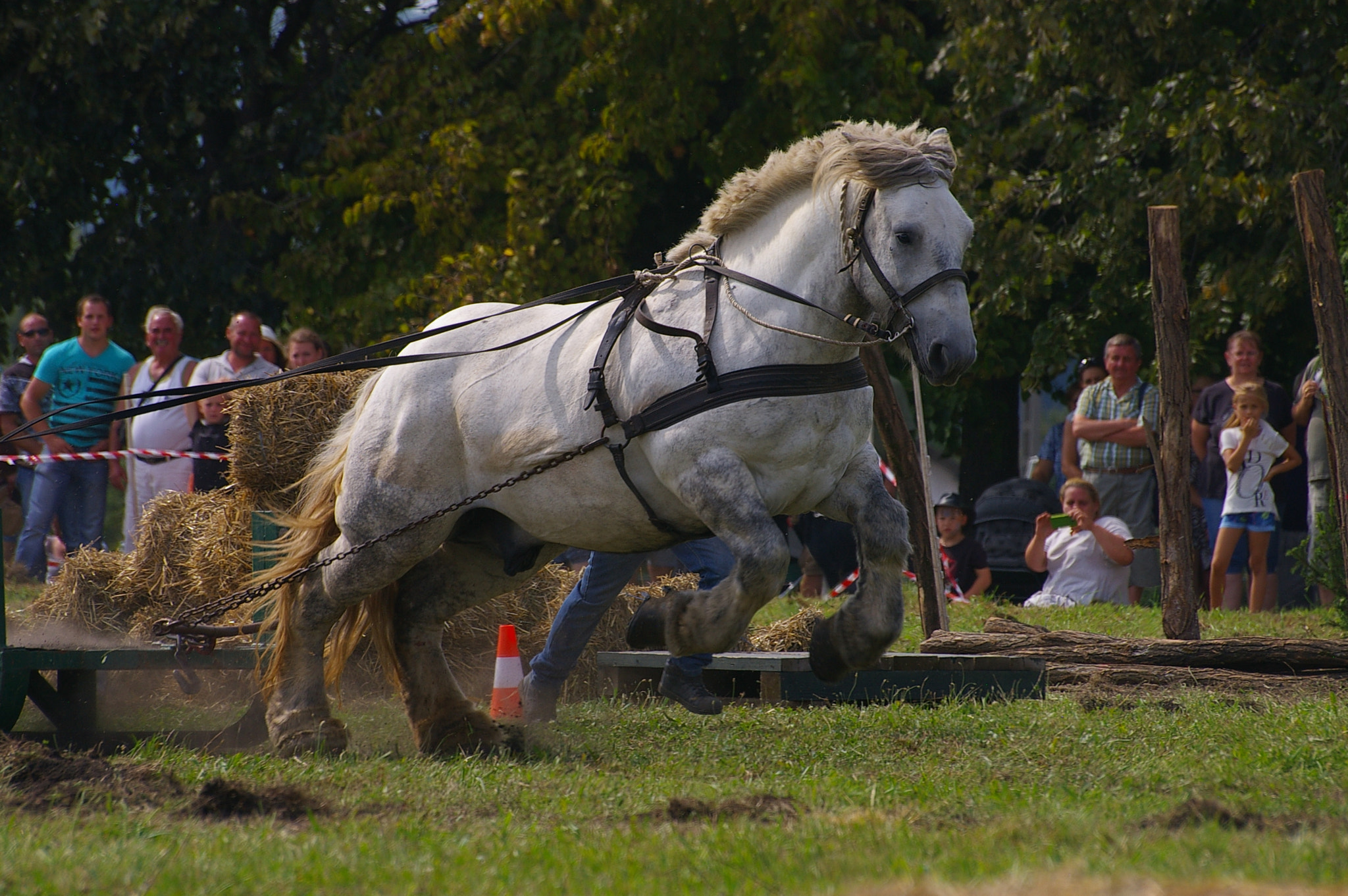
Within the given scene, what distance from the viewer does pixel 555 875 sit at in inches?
122

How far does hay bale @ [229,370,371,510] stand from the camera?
675 cm

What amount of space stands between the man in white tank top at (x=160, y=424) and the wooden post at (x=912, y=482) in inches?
197

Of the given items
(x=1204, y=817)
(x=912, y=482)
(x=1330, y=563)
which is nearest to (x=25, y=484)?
(x=912, y=482)

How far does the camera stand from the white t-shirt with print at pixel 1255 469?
9578mm

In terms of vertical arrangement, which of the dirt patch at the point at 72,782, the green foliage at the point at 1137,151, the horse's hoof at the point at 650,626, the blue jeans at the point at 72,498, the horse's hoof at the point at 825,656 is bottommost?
the dirt patch at the point at 72,782

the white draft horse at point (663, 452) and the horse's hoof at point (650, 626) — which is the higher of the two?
the white draft horse at point (663, 452)

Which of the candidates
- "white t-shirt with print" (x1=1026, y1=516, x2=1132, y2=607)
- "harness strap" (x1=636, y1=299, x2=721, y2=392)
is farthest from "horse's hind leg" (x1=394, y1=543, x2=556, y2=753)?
"white t-shirt with print" (x1=1026, y1=516, x2=1132, y2=607)

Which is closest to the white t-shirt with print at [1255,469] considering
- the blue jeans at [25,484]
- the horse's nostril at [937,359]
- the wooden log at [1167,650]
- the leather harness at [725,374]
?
the wooden log at [1167,650]

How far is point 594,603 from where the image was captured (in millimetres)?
6090

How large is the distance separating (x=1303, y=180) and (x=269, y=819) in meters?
5.95

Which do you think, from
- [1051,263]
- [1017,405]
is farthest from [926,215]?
[1017,405]

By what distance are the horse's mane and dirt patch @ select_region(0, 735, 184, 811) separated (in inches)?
98.9

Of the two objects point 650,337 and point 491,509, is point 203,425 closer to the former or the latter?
point 491,509

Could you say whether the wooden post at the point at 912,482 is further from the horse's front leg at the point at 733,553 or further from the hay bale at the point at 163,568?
the hay bale at the point at 163,568
